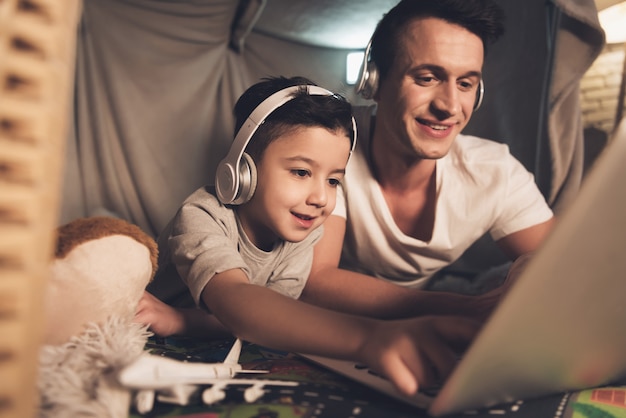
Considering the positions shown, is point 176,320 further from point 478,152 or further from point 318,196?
point 478,152

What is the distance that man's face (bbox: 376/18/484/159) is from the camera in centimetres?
115

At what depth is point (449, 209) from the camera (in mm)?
1267

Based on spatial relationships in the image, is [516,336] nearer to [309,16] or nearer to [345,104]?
[345,104]

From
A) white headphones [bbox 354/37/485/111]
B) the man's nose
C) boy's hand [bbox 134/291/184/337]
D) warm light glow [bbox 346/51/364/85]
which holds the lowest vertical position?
boy's hand [bbox 134/291/184/337]

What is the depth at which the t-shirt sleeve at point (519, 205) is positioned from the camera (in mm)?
1283

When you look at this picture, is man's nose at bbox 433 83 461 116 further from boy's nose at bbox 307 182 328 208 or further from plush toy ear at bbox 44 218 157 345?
plush toy ear at bbox 44 218 157 345

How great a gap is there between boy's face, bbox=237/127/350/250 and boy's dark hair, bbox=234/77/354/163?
2cm

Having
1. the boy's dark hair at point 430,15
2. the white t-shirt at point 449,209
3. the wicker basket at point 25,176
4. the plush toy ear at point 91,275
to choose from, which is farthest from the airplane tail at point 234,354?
the boy's dark hair at point 430,15

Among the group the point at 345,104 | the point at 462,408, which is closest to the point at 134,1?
the point at 345,104

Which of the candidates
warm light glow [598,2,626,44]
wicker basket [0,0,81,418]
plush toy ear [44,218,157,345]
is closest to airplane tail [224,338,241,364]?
plush toy ear [44,218,157,345]

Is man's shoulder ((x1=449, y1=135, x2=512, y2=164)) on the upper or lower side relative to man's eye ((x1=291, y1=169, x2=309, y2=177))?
upper

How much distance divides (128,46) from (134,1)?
0.45 feet

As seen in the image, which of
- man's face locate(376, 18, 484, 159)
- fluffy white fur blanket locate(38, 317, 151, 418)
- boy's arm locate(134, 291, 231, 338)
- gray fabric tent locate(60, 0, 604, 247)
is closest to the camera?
fluffy white fur blanket locate(38, 317, 151, 418)

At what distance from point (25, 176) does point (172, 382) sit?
11.1 inches
